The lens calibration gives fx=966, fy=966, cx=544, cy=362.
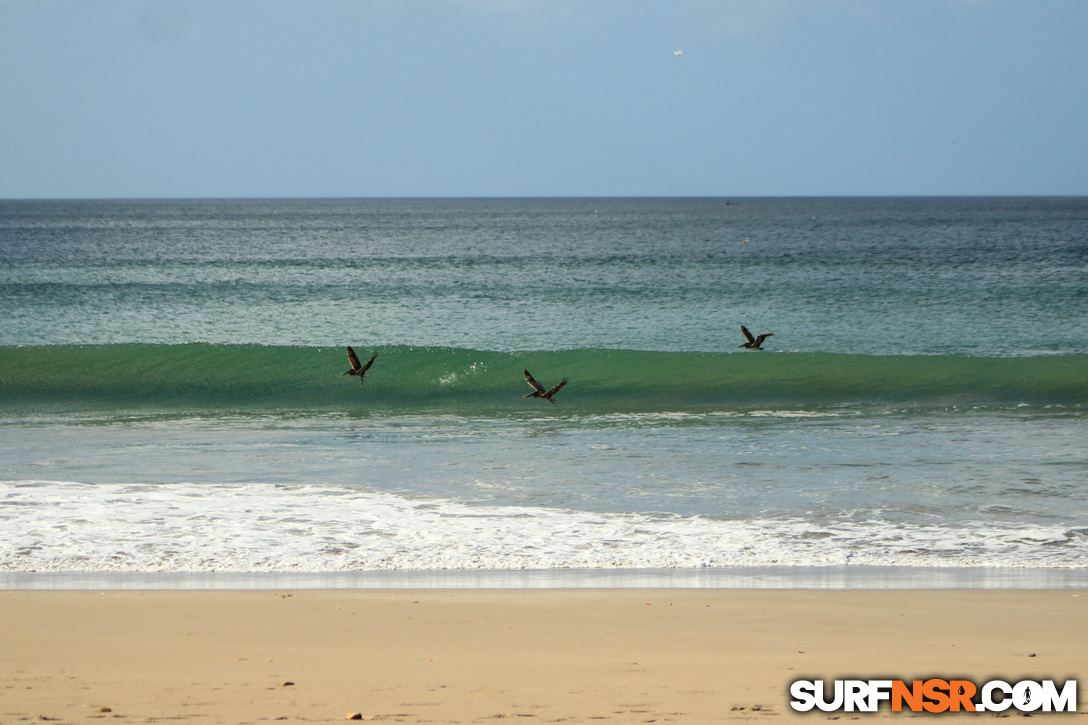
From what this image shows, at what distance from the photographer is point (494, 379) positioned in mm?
19359

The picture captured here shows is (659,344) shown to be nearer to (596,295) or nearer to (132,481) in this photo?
(596,295)

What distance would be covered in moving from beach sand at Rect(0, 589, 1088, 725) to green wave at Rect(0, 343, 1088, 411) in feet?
Result: 34.0

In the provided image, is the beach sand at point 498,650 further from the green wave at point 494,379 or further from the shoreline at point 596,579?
the green wave at point 494,379

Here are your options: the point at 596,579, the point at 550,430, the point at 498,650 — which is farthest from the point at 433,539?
the point at 550,430

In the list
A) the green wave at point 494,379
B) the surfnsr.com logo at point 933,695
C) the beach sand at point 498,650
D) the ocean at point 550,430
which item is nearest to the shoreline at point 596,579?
the ocean at point 550,430

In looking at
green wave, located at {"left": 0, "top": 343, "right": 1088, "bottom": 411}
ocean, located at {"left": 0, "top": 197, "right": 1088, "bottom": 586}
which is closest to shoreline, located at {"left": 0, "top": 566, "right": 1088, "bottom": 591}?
ocean, located at {"left": 0, "top": 197, "right": 1088, "bottom": 586}

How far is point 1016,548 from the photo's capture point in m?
6.97

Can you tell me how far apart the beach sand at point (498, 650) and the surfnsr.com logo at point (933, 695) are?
0.08 m

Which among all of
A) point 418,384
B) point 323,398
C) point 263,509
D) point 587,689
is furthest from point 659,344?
point 587,689

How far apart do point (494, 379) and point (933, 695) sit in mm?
15401

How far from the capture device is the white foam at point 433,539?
674cm

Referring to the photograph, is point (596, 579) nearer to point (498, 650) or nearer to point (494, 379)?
point (498, 650)

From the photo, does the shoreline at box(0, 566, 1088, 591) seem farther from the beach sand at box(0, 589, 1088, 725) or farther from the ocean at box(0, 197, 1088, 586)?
the beach sand at box(0, 589, 1088, 725)

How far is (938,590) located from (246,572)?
14.8 feet
